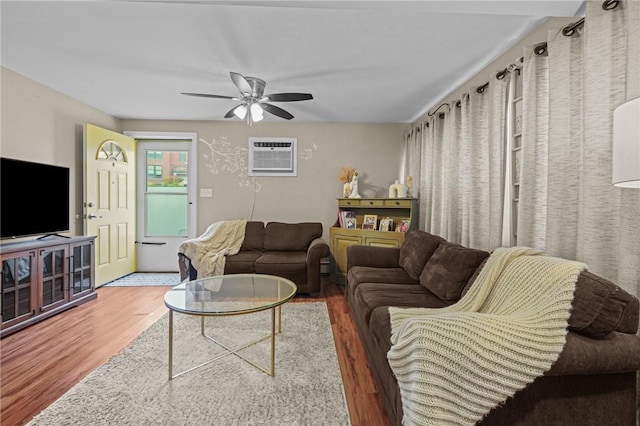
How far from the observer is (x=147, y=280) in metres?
4.55

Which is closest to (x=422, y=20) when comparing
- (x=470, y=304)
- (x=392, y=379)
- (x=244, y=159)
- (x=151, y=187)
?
(x=470, y=304)

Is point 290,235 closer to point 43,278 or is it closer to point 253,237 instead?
point 253,237

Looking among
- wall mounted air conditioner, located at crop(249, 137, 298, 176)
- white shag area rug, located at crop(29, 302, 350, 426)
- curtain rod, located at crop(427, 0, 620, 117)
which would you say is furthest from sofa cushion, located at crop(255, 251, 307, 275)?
curtain rod, located at crop(427, 0, 620, 117)

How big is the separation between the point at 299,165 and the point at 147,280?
2.71 meters

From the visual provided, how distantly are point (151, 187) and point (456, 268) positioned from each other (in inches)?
179

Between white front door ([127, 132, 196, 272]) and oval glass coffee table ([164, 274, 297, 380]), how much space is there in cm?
252

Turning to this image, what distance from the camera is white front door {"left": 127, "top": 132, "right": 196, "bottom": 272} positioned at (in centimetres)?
498

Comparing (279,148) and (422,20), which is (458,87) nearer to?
(422,20)

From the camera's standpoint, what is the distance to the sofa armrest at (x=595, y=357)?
119 cm

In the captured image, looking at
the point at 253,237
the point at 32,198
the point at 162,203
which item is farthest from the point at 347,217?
the point at 32,198

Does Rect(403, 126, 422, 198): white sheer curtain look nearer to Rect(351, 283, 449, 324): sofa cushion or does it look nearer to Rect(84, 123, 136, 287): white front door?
Rect(351, 283, 449, 324): sofa cushion

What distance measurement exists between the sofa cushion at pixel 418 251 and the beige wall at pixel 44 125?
144 inches

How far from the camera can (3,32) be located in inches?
93.1

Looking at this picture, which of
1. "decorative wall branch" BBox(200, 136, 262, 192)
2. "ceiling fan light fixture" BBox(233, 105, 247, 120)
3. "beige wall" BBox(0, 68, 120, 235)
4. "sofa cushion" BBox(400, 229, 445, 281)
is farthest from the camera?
"decorative wall branch" BBox(200, 136, 262, 192)
